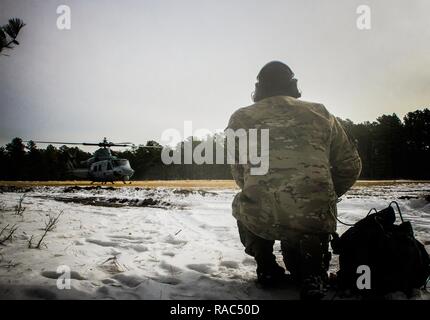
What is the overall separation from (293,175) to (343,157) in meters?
0.69

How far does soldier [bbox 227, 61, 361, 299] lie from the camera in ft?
7.57

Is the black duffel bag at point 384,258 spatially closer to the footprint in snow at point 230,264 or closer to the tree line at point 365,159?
the footprint in snow at point 230,264

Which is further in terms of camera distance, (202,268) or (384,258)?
(202,268)

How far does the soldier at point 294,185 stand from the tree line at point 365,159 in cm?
4951

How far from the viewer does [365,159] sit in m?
56.2

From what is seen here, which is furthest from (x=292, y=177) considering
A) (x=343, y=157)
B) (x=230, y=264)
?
(x=230, y=264)

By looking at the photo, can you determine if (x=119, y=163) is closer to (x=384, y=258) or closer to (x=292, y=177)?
(x=292, y=177)

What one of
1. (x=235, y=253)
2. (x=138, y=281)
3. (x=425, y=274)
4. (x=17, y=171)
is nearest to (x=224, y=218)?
(x=235, y=253)

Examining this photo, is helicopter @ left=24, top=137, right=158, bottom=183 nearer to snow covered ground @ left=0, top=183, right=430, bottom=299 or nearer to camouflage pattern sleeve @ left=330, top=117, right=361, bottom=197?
snow covered ground @ left=0, top=183, right=430, bottom=299

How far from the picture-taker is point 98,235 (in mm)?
4383

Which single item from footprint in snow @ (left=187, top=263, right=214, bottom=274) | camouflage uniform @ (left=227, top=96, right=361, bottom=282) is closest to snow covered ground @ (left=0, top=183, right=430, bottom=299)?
footprint in snow @ (left=187, top=263, right=214, bottom=274)

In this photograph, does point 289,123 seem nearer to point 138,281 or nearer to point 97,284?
point 138,281

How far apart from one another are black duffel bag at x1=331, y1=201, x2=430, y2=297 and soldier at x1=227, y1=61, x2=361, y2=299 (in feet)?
0.67

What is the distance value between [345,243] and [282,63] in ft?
5.88
